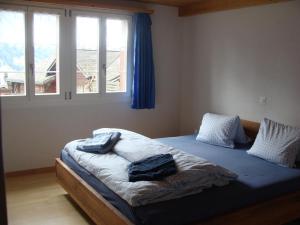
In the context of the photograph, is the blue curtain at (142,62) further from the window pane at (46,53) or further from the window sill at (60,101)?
the window pane at (46,53)

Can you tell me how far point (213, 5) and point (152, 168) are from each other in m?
2.71

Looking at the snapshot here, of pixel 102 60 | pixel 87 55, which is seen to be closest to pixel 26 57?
pixel 87 55

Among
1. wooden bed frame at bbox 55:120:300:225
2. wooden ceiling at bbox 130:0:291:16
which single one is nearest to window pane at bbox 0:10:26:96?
wooden bed frame at bbox 55:120:300:225

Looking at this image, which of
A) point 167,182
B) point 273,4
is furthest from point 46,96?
point 273,4

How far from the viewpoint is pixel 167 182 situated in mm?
2504

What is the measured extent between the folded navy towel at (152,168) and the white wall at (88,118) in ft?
6.22

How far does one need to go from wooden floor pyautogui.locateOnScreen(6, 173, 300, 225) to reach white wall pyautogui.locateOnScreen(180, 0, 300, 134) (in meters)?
1.47

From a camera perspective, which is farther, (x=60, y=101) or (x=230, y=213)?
(x=60, y=101)

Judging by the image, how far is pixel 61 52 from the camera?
4273mm

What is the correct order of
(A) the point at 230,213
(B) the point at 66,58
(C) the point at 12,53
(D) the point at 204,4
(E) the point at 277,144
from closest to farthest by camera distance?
(A) the point at 230,213, (E) the point at 277,144, (C) the point at 12,53, (B) the point at 66,58, (D) the point at 204,4

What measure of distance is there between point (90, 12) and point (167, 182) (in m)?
2.72

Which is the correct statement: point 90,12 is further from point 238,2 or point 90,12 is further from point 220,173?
point 220,173

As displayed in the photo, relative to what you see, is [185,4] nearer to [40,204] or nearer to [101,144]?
[101,144]

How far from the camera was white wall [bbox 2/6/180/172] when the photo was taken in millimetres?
4156
